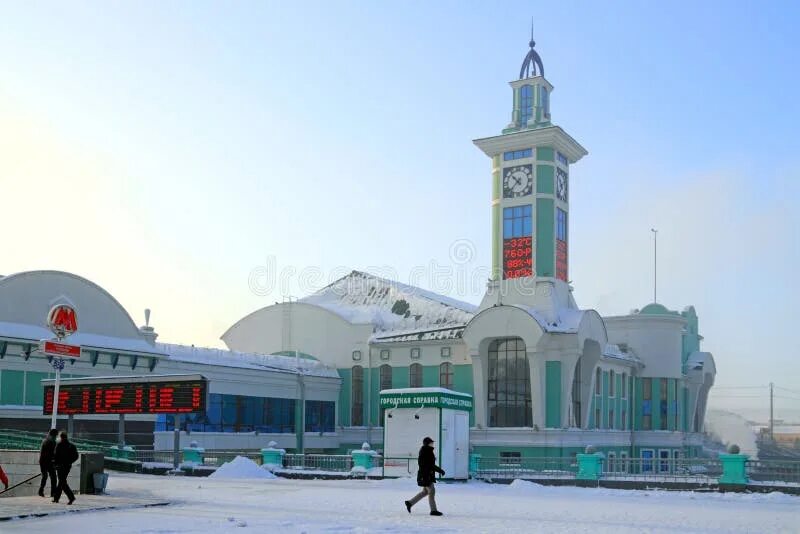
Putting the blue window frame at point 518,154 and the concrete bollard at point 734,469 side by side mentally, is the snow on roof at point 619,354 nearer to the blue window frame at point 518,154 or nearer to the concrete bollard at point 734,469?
the blue window frame at point 518,154

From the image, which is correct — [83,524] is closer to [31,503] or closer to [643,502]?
[31,503]

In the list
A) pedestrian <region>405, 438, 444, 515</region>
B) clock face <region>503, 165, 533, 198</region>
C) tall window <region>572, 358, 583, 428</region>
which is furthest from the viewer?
clock face <region>503, 165, 533, 198</region>

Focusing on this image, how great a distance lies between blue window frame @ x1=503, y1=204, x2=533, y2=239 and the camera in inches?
2231

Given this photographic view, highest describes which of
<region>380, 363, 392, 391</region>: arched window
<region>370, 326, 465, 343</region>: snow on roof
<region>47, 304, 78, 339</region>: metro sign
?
<region>370, 326, 465, 343</region>: snow on roof

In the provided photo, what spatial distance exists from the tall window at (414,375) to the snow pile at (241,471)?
91.6ft

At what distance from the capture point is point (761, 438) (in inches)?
6471

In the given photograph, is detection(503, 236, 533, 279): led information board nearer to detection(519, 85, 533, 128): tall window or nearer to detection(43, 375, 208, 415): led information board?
detection(519, 85, 533, 128): tall window

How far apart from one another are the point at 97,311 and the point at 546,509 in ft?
102

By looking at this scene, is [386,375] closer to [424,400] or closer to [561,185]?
[561,185]

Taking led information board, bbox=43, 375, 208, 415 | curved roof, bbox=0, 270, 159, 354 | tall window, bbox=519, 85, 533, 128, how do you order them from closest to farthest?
led information board, bbox=43, 375, 208, 415 → curved roof, bbox=0, 270, 159, 354 → tall window, bbox=519, 85, 533, 128

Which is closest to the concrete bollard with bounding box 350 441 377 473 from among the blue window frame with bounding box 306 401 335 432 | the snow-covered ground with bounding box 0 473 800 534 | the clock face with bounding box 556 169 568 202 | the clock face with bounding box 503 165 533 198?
the snow-covered ground with bounding box 0 473 800 534

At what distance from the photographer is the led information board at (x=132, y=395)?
34.3 metres

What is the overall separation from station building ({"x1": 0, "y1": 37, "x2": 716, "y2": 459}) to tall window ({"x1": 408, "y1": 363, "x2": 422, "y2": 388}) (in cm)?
13

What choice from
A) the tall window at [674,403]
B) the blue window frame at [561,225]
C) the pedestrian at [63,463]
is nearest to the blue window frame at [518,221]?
the blue window frame at [561,225]
